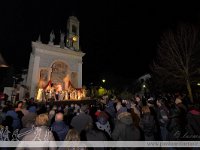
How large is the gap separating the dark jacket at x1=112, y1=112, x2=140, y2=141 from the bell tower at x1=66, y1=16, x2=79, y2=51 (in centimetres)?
2861

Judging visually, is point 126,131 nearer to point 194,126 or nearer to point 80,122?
point 80,122

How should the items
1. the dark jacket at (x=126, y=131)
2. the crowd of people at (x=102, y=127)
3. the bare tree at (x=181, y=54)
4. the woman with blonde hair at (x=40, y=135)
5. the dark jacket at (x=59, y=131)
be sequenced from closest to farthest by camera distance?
1. the woman with blonde hair at (x=40, y=135)
2. the crowd of people at (x=102, y=127)
3. the dark jacket at (x=126, y=131)
4. the dark jacket at (x=59, y=131)
5. the bare tree at (x=181, y=54)

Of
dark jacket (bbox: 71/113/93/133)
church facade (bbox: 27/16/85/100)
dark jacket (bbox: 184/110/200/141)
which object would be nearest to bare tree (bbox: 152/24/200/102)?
dark jacket (bbox: 184/110/200/141)

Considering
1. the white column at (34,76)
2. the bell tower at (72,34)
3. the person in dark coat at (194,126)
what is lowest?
the person in dark coat at (194,126)

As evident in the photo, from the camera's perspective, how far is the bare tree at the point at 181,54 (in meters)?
17.7

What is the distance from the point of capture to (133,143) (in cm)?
382

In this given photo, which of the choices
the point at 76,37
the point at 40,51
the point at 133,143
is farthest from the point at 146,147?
the point at 76,37

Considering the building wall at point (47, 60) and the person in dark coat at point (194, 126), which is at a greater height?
the building wall at point (47, 60)

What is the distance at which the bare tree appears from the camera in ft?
58.1

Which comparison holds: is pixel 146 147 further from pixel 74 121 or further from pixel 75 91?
pixel 75 91

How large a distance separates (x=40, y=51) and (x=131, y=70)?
88.5 feet

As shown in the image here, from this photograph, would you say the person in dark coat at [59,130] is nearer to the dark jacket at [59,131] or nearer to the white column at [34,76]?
the dark jacket at [59,131]

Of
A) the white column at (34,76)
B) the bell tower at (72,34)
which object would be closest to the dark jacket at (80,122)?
the white column at (34,76)

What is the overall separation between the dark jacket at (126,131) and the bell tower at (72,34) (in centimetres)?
2861
